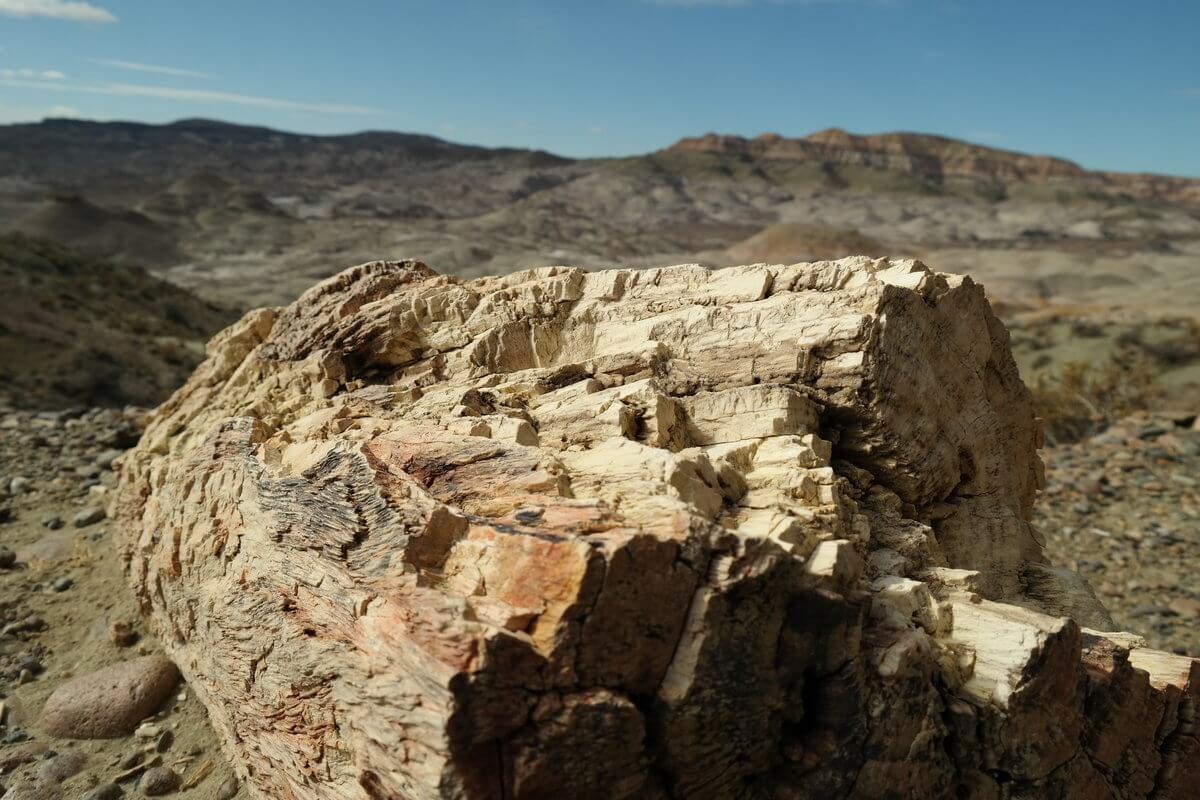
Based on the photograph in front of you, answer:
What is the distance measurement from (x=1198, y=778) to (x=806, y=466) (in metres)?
3.81

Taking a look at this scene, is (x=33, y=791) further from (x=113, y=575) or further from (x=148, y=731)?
(x=113, y=575)

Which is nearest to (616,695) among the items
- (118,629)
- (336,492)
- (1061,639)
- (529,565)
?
(529,565)

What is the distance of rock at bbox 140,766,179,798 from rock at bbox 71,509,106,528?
5522 mm

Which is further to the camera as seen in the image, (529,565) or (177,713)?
(177,713)

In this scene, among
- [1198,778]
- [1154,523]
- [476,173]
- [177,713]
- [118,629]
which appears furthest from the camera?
[476,173]

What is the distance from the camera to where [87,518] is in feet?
36.1

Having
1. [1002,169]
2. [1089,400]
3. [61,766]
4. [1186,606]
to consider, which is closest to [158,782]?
[61,766]

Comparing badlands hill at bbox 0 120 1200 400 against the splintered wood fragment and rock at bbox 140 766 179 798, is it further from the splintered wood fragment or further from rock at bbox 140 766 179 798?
rock at bbox 140 766 179 798

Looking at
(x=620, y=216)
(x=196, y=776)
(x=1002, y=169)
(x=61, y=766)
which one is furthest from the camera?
(x=1002, y=169)

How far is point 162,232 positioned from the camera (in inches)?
3095

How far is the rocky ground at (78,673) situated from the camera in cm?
680

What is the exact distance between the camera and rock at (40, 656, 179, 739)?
7.33 meters

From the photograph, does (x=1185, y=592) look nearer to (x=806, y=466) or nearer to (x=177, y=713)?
(x=806, y=466)

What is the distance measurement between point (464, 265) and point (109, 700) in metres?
63.7
